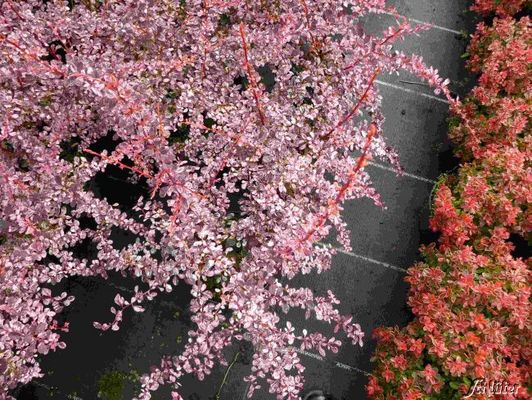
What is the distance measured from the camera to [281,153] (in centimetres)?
361

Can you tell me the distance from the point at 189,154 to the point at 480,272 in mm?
3033

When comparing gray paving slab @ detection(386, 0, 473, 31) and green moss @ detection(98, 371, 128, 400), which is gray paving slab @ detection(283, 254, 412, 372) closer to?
green moss @ detection(98, 371, 128, 400)

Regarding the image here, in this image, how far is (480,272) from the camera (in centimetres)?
422

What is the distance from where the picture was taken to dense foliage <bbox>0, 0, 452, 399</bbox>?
3.05 meters

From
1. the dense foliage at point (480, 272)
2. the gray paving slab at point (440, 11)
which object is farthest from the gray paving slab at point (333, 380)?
the gray paving slab at point (440, 11)

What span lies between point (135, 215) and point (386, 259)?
10.9ft

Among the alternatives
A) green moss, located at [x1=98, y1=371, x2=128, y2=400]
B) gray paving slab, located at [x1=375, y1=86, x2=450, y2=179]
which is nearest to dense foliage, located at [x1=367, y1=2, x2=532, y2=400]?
gray paving slab, located at [x1=375, y1=86, x2=450, y2=179]

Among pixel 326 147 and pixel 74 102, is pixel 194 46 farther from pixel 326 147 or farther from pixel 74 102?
pixel 326 147

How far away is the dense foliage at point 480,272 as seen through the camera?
3.87 meters

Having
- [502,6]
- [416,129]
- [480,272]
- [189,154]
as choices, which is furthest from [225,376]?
[502,6]

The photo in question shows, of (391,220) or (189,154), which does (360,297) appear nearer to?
(391,220)

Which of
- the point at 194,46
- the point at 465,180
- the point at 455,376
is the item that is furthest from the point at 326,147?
the point at 455,376

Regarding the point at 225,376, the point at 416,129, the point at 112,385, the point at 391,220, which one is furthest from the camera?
the point at 416,129

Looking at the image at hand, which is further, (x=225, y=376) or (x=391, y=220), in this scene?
(x=391, y=220)
